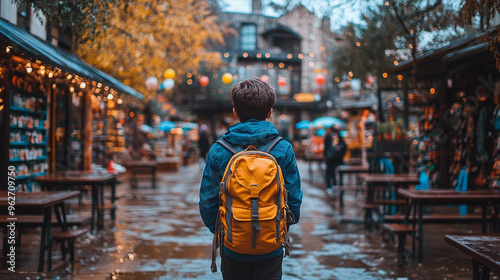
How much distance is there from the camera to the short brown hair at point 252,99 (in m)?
2.73

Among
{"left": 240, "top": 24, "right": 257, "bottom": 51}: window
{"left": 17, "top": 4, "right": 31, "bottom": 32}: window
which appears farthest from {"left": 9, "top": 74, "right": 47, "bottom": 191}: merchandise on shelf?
{"left": 240, "top": 24, "right": 257, "bottom": 51}: window

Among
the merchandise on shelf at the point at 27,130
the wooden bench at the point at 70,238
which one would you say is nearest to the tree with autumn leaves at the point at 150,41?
the merchandise on shelf at the point at 27,130

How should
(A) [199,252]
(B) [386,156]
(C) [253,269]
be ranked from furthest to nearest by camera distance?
1. (B) [386,156]
2. (A) [199,252]
3. (C) [253,269]

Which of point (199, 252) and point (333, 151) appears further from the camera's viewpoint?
point (333, 151)

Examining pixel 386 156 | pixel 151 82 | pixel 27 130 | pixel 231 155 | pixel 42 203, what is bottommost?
pixel 42 203

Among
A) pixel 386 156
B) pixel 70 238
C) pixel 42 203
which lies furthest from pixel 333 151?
pixel 42 203

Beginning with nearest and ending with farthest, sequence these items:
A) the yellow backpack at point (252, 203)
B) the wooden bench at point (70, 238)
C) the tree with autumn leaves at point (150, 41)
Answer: the yellow backpack at point (252, 203) < the wooden bench at point (70, 238) < the tree with autumn leaves at point (150, 41)

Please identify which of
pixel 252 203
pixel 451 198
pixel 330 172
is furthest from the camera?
pixel 330 172

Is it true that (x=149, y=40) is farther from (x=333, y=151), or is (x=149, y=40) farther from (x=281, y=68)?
(x=281, y=68)

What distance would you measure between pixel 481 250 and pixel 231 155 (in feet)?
6.23

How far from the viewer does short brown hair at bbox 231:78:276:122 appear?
8.95 feet

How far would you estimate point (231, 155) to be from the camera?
104 inches

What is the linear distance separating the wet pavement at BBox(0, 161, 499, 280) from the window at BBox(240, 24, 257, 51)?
29583 millimetres

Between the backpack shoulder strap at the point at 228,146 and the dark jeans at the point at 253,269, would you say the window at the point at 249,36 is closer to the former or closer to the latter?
the backpack shoulder strap at the point at 228,146
